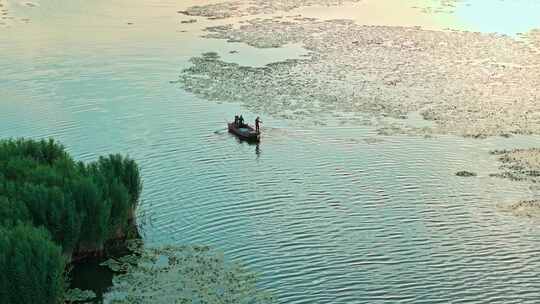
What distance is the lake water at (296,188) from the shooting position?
28375 mm

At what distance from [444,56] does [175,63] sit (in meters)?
22.6

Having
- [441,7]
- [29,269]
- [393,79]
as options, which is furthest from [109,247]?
[441,7]

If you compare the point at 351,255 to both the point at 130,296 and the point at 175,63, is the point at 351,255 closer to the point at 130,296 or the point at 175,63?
the point at 130,296

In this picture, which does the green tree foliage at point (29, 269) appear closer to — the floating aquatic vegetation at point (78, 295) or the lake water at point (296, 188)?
the floating aquatic vegetation at point (78, 295)

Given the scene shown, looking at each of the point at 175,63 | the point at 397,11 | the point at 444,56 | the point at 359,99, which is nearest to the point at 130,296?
the point at 359,99

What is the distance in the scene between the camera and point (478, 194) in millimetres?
35562

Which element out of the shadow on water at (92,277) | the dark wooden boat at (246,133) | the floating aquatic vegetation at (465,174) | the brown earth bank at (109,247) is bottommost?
the shadow on water at (92,277)

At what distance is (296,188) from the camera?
36.5 m

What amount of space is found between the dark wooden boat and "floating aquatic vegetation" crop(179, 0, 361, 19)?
1532 inches

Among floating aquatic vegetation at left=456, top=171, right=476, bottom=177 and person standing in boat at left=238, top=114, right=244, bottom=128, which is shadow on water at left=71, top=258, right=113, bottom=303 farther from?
floating aquatic vegetation at left=456, top=171, right=476, bottom=177

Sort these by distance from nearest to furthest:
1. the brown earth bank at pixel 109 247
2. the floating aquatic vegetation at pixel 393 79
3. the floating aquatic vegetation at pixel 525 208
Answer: the brown earth bank at pixel 109 247 → the floating aquatic vegetation at pixel 525 208 → the floating aquatic vegetation at pixel 393 79

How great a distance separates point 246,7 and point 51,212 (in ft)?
210

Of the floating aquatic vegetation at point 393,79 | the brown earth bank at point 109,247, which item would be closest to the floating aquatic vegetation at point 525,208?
the floating aquatic vegetation at point 393,79

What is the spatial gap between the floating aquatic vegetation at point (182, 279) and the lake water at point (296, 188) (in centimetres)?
73
